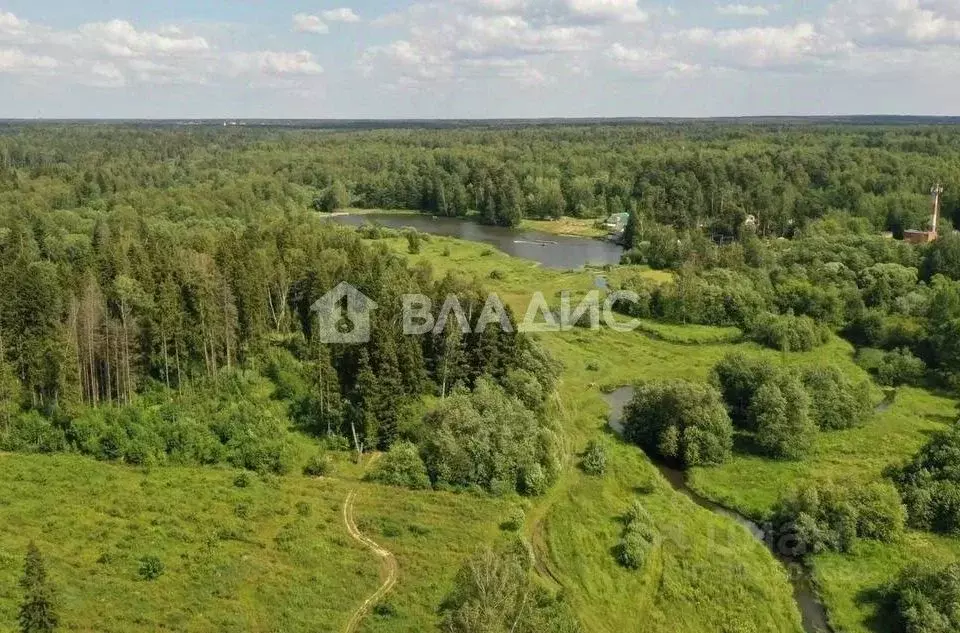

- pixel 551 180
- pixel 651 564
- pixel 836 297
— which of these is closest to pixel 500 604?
pixel 651 564

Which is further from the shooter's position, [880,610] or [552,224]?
[552,224]

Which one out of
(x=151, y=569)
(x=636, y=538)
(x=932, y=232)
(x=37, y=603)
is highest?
(x=932, y=232)

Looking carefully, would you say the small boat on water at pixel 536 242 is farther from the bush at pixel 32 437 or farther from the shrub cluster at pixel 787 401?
the bush at pixel 32 437

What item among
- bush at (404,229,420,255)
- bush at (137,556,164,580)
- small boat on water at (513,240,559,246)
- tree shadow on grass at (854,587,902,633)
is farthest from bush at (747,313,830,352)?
small boat on water at (513,240,559,246)

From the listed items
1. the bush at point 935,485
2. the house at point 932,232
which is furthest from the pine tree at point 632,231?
the bush at point 935,485

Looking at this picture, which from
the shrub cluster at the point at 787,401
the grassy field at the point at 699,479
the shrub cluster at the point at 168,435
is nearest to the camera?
the grassy field at the point at 699,479

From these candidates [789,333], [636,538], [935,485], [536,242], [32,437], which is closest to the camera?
[636,538]

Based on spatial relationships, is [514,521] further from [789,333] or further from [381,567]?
[789,333]
